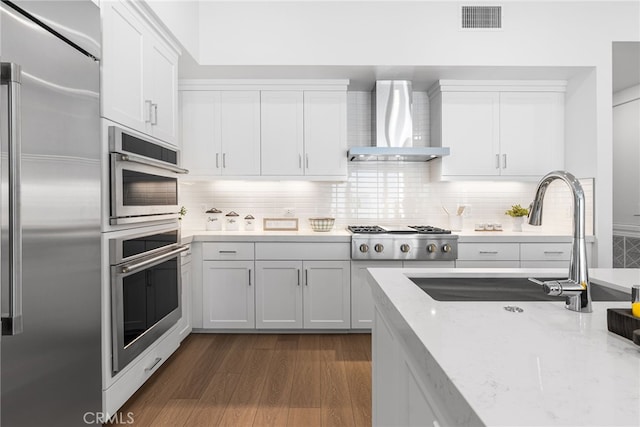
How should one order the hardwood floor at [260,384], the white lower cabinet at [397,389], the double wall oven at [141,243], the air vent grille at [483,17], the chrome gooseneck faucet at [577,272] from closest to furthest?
the white lower cabinet at [397,389] → the chrome gooseneck faucet at [577,272] → the double wall oven at [141,243] → the hardwood floor at [260,384] → the air vent grille at [483,17]

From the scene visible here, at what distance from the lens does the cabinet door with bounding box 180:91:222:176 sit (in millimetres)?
3803

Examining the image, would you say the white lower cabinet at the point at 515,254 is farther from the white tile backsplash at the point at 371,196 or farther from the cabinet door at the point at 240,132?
the cabinet door at the point at 240,132

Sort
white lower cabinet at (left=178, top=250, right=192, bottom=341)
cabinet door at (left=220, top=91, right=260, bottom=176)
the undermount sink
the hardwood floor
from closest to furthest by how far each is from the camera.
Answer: the undermount sink → the hardwood floor → white lower cabinet at (left=178, top=250, right=192, bottom=341) → cabinet door at (left=220, top=91, right=260, bottom=176)

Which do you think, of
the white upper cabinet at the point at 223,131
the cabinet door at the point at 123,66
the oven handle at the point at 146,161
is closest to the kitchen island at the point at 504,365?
the oven handle at the point at 146,161

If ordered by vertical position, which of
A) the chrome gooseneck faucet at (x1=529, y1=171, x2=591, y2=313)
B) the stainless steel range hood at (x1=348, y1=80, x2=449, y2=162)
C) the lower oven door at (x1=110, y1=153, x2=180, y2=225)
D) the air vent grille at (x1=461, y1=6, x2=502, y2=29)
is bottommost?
the chrome gooseneck faucet at (x1=529, y1=171, x2=591, y2=313)

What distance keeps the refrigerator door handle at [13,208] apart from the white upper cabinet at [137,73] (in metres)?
0.71

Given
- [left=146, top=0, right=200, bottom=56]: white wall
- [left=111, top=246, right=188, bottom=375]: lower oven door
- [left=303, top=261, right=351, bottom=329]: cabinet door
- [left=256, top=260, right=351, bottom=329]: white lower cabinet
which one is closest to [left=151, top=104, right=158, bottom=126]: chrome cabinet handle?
[left=146, top=0, right=200, bottom=56]: white wall

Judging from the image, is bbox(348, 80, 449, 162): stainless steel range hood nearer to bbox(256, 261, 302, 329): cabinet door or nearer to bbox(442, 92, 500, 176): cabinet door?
bbox(442, 92, 500, 176): cabinet door

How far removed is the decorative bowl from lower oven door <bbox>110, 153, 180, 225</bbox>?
1.37 metres

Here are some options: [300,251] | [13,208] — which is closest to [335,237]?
[300,251]

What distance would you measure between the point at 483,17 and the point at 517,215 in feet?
6.17

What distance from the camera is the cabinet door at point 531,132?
3.87 meters

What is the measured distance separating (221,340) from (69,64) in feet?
8.18

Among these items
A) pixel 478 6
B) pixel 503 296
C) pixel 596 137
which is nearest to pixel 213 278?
pixel 503 296
